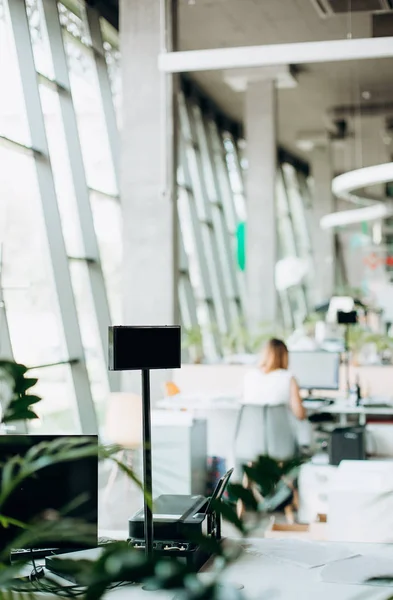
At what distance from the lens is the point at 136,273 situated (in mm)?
7398

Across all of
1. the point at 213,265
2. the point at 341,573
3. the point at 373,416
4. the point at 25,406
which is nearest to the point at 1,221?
the point at 373,416

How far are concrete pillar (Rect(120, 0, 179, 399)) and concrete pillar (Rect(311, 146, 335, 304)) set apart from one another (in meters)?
9.79

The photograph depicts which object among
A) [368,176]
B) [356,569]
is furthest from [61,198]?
[356,569]

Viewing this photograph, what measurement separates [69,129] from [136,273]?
4.63 ft

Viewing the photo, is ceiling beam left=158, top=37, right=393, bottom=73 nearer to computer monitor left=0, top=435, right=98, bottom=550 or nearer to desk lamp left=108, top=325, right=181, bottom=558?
desk lamp left=108, top=325, right=181, bottom=558

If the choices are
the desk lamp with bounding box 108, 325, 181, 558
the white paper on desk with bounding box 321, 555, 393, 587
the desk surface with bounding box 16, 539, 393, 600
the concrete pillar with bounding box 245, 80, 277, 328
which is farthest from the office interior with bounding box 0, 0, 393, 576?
the desk lamp with bounding box 108, 325, 181, 558

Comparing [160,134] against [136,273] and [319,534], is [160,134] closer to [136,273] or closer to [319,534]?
[136,273]

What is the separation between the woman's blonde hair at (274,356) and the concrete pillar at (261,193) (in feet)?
18.5

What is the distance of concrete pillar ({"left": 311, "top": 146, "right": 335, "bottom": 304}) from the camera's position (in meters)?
17.0

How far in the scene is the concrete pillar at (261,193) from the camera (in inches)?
453

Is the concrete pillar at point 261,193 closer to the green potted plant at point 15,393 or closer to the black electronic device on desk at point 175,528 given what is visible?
the black electronic device on desk at point 175,528

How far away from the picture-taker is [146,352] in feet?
7.98

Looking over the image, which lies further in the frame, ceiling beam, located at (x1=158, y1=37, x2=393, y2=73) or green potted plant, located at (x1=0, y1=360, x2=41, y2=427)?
ceiling beam, located at (x1=158, y1=37, x2=393, y2=73)

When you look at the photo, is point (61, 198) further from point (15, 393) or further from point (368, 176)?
point (15, 393)
